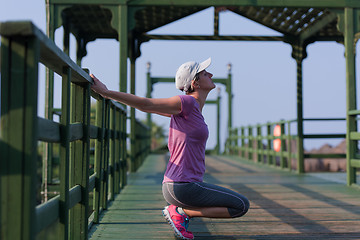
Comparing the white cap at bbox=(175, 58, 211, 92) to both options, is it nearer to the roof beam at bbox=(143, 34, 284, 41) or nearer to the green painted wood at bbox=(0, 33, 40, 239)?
the green painted wood at bbox=(0, 33, 40, 239)

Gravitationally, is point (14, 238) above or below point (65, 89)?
below

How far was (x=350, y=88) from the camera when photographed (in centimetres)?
701

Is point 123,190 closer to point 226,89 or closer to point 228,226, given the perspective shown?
point 228,226

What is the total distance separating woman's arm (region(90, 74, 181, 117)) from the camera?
8.65 feet

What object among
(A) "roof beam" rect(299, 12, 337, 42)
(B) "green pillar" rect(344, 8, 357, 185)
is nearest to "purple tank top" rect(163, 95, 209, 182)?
(B) "green pillar" rect(344, 8, 357, 185)

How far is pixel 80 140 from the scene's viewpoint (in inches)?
118

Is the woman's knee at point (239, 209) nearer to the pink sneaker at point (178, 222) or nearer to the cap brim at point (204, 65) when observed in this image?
the pink sneaker at point (178, 222)

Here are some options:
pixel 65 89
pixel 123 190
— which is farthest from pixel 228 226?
pixel 123 190

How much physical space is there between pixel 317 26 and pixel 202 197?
285 inches

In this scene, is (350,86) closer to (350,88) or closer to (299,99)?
(350,88)

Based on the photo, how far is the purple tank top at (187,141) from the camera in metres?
2.84

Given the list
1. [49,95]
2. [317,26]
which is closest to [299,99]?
[317,26]

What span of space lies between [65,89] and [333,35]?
343 inches

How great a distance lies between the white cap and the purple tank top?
15 centimetres
